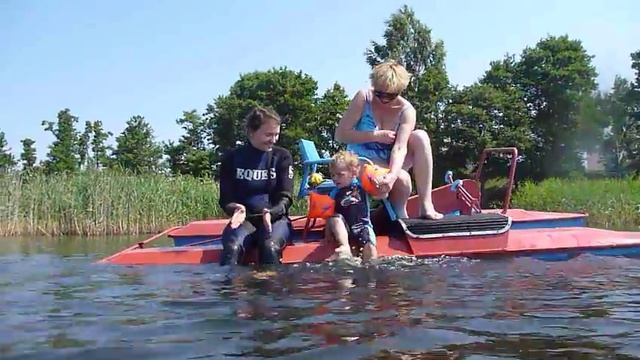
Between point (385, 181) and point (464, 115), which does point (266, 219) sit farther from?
point (464, 115)

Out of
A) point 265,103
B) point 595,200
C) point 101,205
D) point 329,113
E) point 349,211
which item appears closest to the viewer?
point 349,211

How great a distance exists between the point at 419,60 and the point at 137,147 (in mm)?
17713

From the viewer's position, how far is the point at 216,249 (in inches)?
247

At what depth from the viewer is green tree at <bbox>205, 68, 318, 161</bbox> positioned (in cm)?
4184

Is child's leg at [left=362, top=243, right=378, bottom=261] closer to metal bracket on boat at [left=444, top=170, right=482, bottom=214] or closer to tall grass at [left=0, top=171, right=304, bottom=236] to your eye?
metal bracket on boat at [left=444, top=170, right=482, bottom=214]

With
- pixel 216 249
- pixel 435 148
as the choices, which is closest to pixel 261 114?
pixel 216 249

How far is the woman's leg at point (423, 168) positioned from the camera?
6.31 meters

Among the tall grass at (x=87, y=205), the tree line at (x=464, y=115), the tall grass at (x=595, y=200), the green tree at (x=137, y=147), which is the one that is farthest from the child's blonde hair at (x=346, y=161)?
the green tree at (x=137, y=147)

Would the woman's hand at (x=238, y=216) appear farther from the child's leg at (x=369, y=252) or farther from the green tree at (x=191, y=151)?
the green tree at (x=191, y=151)

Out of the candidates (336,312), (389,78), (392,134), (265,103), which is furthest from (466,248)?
(265,103)

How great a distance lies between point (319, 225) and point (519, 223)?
229 cm

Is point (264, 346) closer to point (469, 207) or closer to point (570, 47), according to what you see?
point (469, 207)

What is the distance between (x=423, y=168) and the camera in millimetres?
6305

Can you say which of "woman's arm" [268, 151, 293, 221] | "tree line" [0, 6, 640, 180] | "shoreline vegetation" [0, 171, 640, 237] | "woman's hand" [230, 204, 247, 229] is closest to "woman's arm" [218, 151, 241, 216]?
"woman's hand" [230, 204, 247, 229]
